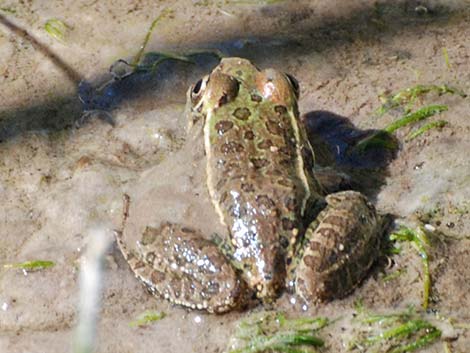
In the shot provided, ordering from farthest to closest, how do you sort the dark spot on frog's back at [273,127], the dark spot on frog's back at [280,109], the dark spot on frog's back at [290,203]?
the dark spot on frog's back at [280,109]
the dark spot on frog's back at [273,127]
the dark spot on frog's back at [290,203]

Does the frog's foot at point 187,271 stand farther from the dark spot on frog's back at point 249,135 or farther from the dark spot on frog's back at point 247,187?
the dark spot on frog's back at point 249,135

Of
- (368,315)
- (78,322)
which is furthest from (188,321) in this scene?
(368,315)

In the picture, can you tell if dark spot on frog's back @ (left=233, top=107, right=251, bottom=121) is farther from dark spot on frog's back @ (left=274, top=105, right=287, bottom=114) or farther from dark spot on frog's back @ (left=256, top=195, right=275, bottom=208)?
dark spot on frog's back @ (left=256, top=195, right=275, bottom=208)

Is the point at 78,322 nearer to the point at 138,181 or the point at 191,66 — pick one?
the point at 138,181

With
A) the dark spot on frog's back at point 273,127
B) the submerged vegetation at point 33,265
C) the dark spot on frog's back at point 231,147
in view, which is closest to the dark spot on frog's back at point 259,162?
the dark spot on frog's back at point 231,147

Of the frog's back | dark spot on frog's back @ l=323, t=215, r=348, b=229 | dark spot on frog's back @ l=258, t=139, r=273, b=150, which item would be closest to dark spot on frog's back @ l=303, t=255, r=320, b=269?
the frog's back

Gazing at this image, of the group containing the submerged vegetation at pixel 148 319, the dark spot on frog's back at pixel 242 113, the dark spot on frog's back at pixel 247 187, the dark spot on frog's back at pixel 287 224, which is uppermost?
the dark spot on frog's back at pixel 242 113

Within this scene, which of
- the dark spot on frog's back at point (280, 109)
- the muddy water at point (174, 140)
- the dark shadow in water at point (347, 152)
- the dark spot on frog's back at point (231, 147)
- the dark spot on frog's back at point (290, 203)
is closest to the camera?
the dark spot on frog's back at point (290, 203)

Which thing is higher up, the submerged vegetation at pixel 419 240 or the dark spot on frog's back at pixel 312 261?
the dark spot on frog's back at pixel 312 261
